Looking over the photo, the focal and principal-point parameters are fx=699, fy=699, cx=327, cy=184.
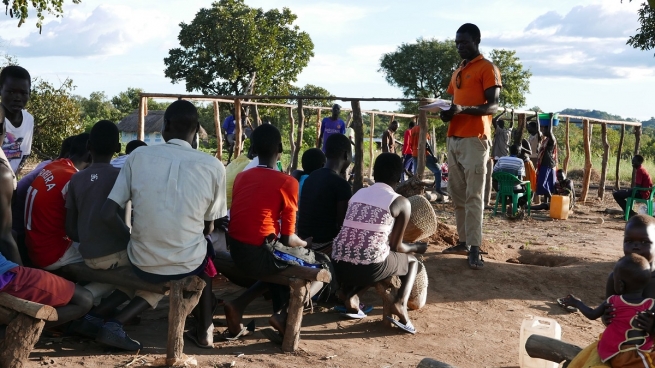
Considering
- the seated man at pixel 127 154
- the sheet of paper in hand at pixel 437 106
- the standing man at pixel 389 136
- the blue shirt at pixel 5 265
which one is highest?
the sheet of paper in hand at pixel 437 106

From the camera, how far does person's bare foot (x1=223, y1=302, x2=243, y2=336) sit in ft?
15.5

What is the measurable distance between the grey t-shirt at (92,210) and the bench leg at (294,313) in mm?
1113

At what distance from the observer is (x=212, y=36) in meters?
27.5

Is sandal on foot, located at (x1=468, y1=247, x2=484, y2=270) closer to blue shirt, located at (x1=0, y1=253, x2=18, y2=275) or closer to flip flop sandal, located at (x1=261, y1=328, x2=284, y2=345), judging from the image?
flip flop sandal, located at (x1=261, y1=328, x2=284, y2=345)

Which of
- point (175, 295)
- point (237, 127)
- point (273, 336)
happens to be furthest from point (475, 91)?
point (237, 127)

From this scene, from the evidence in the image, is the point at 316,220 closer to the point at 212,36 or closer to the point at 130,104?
the point at 212,36

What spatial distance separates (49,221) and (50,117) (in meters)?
13.3

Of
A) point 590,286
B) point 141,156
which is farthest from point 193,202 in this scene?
point 590,286

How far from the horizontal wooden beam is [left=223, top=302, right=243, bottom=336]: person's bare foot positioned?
134 centimetres

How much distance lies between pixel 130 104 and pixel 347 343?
162 ft

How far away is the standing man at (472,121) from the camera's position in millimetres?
6133

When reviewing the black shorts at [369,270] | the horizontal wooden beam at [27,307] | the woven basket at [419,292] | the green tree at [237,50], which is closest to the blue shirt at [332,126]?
the woven basket at [419,292]

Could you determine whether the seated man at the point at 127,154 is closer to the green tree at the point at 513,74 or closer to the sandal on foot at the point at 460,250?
the sandal on foot at the point at 460,250

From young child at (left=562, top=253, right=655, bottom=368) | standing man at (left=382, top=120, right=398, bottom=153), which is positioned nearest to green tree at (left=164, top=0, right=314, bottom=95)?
standing man at (left=382, top=120, right=398, bottom=153)
